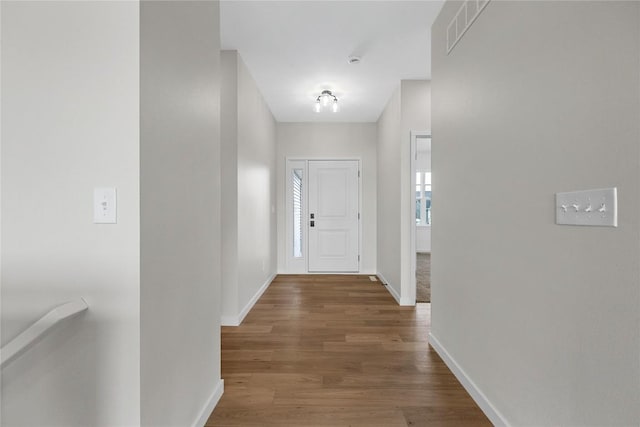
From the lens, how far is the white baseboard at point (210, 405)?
5.30 ft

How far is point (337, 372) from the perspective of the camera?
221 centimetres

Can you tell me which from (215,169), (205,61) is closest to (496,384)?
(215,169)

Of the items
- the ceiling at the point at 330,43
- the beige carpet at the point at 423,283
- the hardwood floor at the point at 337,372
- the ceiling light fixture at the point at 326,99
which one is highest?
the ceiling at the point at 330,43

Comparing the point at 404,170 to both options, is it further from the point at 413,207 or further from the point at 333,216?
the point at 333,216

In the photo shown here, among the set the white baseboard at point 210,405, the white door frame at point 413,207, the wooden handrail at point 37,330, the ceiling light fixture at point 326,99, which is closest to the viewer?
the wooden handrail at point 37,330

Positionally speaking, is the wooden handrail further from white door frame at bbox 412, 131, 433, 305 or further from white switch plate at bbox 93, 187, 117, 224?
white door frame at bbox 412, 131, 433, 305

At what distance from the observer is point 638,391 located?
0.91 metres

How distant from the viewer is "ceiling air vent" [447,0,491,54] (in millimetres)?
1869

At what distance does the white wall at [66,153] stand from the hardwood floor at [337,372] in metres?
1.07

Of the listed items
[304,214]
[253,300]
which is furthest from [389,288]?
[304,214]

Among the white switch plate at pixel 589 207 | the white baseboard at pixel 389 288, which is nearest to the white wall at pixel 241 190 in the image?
the white baseboard at pixel 389 288

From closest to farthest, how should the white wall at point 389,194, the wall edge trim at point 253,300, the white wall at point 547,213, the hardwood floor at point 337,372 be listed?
the white wall at point 547,213, the hardwood floor at point 337,372, the wall edge trim at point 253,300, the white wall at point 389,194

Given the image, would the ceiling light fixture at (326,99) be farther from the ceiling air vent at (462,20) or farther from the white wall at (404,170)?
the ceiling air vent at (462,20)

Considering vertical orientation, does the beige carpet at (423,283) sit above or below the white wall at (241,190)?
below
